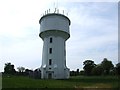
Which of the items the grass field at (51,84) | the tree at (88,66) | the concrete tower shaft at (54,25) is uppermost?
the concrete tower shaft at (54,25)

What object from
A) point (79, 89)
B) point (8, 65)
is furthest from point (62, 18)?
point (8, 65)

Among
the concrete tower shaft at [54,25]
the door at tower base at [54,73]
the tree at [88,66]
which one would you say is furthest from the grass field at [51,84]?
the tree at [88,66]

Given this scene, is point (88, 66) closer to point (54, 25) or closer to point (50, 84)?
point (54, 25)

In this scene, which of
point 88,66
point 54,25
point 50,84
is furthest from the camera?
point 88,66

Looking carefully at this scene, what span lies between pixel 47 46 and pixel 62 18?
5647mm

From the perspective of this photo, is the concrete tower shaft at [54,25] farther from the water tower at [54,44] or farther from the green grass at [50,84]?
the green grass at [50,84]

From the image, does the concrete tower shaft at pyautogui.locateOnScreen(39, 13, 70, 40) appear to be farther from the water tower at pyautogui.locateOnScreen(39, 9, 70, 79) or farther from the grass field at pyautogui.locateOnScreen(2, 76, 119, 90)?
the grass field at pyautogui.locateOnScreen(2, 76, 119, 90)

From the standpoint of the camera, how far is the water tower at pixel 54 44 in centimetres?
4294

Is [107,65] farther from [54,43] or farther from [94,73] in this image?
[54,43]

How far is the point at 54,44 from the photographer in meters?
44.2

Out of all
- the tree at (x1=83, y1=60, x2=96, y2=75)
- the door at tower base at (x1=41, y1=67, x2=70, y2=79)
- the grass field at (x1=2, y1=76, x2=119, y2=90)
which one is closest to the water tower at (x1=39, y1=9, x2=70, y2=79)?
the door at tower base at (x1=41, y1=67, x2=70, y2=79)

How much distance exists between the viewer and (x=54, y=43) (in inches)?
1741

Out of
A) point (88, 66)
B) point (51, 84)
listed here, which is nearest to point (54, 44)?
point (51, 84)

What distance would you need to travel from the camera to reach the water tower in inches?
1690
